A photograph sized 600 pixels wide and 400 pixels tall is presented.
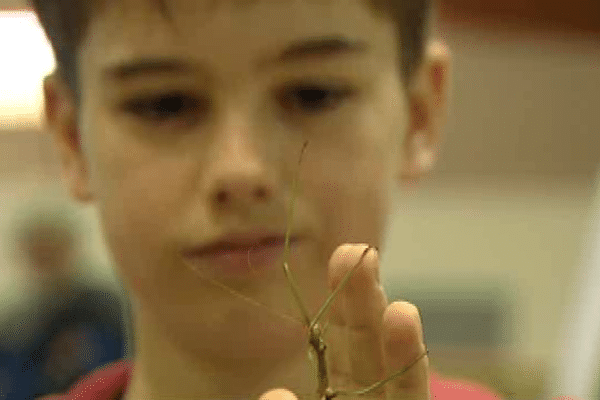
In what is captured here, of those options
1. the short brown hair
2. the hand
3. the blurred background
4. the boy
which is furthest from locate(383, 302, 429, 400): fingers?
the blurred background

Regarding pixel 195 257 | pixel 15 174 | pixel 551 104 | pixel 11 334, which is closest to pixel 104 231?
pixel 195 257

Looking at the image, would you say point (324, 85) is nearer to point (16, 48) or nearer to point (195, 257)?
point (195, 257)

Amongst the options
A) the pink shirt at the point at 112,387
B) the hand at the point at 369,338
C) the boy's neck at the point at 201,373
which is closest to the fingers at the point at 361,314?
the hand at the point at 369,338

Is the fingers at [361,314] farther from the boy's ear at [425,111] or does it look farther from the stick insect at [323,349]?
the boy's ear at [425,111]

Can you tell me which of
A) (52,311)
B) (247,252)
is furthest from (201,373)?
(52,311)

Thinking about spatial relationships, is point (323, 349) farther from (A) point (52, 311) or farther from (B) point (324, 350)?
(A) point (52, 311)

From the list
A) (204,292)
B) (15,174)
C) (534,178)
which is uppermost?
(204,292)

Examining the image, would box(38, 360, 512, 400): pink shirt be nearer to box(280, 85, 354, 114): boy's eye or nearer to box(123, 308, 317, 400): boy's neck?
box(123, 308, 317, 400): boy's neck
